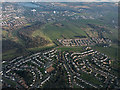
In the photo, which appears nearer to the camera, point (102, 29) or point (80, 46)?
point (80, 46)

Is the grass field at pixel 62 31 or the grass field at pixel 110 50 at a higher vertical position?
the grass field at pixel 62 31

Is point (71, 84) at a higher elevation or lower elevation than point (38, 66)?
lower

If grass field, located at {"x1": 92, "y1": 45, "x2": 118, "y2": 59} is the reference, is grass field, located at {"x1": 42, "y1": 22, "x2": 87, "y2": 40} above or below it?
above

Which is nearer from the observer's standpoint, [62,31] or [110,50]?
[110,50]

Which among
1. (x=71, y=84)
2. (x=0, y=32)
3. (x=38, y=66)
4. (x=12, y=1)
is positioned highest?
(x=12, y=1)

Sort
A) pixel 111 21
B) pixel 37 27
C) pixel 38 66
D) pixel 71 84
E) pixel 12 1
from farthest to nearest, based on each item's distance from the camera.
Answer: pixel 12 1, pixel 111 21, pixel 37 27, pixel 38 66, pixel 71 84

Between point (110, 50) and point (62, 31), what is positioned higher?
point (62, 31)

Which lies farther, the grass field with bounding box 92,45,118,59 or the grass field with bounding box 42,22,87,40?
the grass field with bounding box 42,22,87,40

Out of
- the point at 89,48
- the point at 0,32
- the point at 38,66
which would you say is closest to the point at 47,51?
the point at 38,66

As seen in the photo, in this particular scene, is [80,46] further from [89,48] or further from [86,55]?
[86,55]

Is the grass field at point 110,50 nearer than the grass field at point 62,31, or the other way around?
the grass field at point 110,50

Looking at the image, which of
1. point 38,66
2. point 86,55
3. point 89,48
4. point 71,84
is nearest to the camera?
point 71,84
